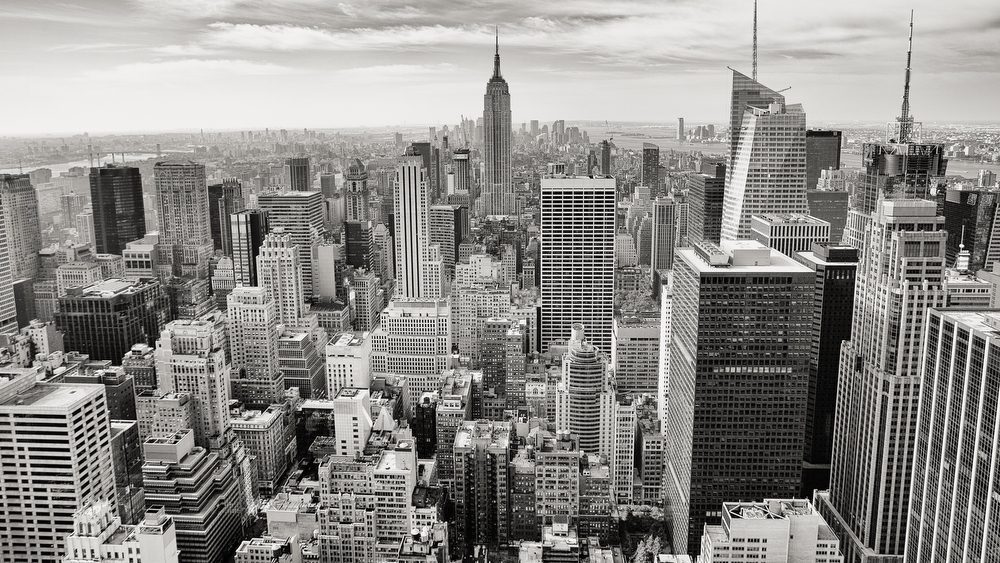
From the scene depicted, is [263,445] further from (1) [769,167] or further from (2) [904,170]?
(1) [769,167]

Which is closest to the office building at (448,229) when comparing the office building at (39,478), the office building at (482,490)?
the office building at (482,490)

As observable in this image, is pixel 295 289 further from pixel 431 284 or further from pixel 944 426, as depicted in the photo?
pixel 944 426

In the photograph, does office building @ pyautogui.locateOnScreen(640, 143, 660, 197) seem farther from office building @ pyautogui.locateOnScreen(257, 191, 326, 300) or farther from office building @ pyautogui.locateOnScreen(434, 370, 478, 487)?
office building @ pyautogui.locateOnScreen(257, 191, 326, 300)

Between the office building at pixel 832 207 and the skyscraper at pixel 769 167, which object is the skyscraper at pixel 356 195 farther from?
the office building at pixel 832 207


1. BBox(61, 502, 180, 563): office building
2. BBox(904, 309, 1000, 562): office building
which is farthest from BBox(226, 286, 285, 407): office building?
BBox(904, 309, 1000, 562): office building

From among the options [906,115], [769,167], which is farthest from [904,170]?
[769,167]
